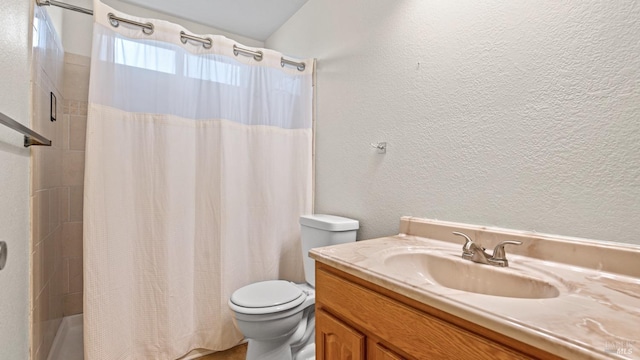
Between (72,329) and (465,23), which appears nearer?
(465,23)

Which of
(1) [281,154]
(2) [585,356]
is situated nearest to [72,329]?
(1) [281,154]

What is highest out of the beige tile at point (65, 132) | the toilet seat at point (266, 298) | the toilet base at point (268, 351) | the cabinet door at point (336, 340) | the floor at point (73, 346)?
the beige tile at point (65, 132)

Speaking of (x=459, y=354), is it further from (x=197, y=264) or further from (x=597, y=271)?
(x=197, y=264)

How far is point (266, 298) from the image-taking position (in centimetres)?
149

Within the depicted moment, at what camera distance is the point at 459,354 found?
0.62 metres

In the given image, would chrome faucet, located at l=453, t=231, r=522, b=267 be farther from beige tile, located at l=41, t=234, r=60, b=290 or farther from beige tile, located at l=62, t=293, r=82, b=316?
beige tile, located at l=62, t=293, r=82, b=316

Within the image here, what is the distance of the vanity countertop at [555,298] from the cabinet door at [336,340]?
0.18m

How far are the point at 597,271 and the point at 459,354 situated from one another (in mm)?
528

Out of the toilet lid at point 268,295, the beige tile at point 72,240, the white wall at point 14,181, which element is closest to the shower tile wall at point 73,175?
the beige tile at point 72,240

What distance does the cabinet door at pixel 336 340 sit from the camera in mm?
855

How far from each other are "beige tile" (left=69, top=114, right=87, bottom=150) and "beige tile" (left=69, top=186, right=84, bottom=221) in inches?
11.3

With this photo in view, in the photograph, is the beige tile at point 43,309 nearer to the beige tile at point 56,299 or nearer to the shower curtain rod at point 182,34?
the beige tile at point 56,299

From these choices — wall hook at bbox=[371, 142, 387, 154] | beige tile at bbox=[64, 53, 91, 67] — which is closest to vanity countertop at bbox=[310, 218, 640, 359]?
wall hook at bbox=[371, 142, 387, 154]

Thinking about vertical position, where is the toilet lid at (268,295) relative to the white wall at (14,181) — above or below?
below
